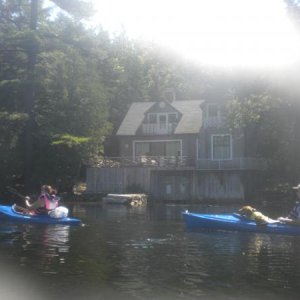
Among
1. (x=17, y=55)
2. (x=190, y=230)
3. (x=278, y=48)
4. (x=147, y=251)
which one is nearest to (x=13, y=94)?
(x=17, y=55)

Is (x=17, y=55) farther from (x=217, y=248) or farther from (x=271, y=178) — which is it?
(x=217, y=248)

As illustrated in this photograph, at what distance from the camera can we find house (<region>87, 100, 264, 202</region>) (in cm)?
4462

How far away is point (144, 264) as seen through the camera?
46.7ft

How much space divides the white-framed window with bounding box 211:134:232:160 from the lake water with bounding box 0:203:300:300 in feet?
90.3

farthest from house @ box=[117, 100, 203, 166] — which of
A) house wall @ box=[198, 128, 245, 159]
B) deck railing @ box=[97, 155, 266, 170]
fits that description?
deck railing @ box=[97, 155, 266, 170]

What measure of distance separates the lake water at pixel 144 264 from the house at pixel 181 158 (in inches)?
896

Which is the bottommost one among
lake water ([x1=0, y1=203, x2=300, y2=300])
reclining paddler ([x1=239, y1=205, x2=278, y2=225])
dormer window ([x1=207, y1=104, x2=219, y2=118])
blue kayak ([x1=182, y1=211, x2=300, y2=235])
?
lake water ([x1=0, y1=203, x2=300, y2=300])

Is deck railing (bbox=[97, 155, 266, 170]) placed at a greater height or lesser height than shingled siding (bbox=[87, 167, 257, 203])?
greater

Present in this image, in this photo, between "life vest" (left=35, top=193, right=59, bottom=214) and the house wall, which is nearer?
"life vest" (left=35, top=193, right=59, bottom=214)

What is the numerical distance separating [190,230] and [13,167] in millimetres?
24464

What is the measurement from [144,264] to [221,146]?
35.8 metres

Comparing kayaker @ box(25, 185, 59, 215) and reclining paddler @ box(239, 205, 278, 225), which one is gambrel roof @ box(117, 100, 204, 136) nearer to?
kayaker @ box(25, 185, 59, 215)

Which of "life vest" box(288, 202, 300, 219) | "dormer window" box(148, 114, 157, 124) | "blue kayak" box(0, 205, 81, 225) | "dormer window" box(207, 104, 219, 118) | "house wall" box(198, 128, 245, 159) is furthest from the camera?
"dormer window" box(148, 114, 157, 124)

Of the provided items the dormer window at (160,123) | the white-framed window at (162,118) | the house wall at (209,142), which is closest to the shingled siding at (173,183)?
the house wall at (209,142)
